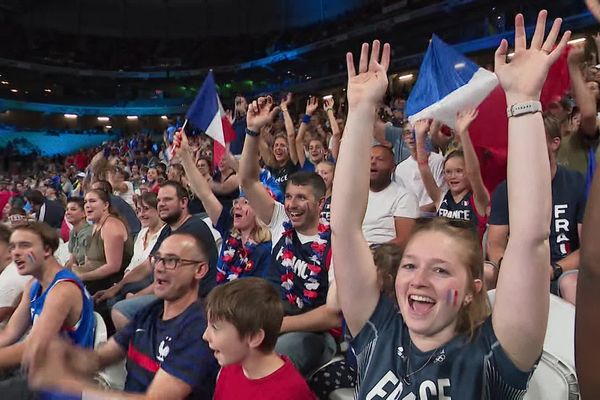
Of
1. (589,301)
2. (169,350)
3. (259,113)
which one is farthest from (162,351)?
(589,301)

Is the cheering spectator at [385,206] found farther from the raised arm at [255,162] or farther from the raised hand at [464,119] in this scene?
the raised arm at [255,162]

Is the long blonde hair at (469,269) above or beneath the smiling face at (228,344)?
above

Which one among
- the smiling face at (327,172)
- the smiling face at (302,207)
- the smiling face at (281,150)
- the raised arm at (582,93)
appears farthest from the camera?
the smiling face at (281,150)

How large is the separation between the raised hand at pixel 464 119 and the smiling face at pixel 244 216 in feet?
4.17

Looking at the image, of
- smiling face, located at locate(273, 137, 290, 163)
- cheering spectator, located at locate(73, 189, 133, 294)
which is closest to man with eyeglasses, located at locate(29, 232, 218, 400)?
cheering spectator, located at locate(73, 189, 133, 294)

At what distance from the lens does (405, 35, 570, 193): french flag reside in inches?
127

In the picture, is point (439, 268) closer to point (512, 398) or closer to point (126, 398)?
point (512, 398)

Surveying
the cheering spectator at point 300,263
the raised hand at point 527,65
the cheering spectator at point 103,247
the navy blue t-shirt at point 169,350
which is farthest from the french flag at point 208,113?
the raised hand at point 527,65

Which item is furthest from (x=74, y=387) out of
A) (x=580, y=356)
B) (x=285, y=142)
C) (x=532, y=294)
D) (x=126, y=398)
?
(x=285, y=142)

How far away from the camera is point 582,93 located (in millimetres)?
3057

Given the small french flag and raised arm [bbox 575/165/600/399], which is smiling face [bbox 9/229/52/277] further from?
raised arm [bbox 575/165/600/399]

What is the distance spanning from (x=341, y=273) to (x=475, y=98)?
2156 mm

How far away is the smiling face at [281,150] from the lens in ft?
17.5

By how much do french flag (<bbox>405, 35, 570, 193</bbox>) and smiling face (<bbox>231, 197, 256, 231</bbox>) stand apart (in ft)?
3.78
